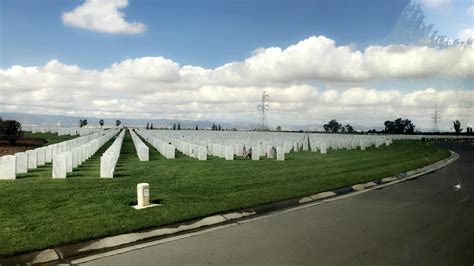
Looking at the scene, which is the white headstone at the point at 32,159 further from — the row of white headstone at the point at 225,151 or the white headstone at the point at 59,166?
the row of white headstone at the point at 225,151

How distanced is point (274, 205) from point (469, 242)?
408 centimetres

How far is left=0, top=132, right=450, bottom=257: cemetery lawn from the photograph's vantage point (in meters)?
6.50

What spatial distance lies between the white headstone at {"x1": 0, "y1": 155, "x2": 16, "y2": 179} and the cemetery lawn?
1.44 feet

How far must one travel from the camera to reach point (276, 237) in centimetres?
638

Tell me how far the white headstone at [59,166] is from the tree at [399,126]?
349 ft

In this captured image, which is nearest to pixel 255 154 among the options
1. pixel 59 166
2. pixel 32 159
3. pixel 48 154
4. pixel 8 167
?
pixel 48 154

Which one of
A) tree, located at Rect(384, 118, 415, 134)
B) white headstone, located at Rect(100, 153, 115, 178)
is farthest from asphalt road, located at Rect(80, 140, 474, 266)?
tree, located at Rect(384, 118, 415, 134)

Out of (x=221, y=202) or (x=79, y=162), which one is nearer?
(x=221, y=202)

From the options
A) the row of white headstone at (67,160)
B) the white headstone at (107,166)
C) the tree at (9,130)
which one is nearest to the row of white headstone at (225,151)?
the row of white headstone at (67,160)

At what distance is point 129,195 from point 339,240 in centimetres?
546

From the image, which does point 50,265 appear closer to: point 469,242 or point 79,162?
point 469,242

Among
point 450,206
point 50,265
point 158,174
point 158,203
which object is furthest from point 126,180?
point 450,206

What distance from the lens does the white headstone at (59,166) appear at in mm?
12005

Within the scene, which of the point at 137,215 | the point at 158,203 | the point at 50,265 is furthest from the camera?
the point at 158,203
